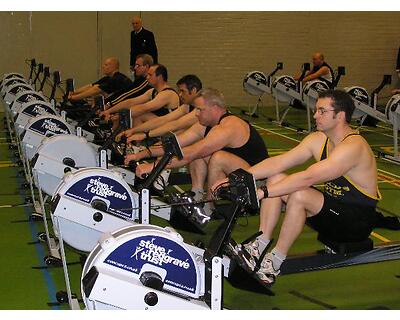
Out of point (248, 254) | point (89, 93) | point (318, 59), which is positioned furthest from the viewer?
point (318, 59)

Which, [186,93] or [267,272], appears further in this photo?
[186,93]

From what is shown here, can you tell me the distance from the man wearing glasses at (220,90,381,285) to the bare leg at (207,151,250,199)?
1.10m

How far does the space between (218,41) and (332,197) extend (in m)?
10.8

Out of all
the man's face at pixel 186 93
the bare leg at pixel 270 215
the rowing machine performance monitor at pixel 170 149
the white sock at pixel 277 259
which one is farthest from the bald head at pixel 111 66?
the white sock at pixel 277 259

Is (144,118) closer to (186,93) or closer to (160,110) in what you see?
(160,110)

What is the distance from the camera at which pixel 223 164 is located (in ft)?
18.3

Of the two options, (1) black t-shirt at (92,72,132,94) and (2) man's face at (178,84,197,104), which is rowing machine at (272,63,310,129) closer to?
(1) black t-shirt at (92,72,132,94)

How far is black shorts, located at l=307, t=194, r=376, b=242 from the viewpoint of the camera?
4309mm

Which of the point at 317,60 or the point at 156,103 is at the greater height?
the point at 156,103

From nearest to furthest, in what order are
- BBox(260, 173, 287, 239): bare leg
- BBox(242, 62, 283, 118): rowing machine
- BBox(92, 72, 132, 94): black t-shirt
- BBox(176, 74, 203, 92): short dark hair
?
BBox(260, 173, 287, 239): bare leg < BBox(176, 74, 203, 92): short dark hair < BBox(92, 72, 132, 94): black t-shirt < BBox(242, 62, 283, 118): rowing machine

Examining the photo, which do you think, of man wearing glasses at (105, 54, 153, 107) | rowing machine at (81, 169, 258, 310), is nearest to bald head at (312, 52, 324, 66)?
man wearing glasses at (105, 54, 153, 107)

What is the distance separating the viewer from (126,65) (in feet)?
48.1

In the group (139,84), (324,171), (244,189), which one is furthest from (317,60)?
(244,189)

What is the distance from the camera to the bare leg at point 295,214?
4.29m
